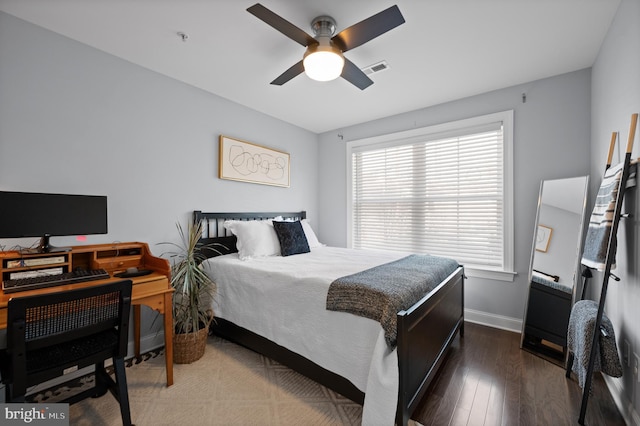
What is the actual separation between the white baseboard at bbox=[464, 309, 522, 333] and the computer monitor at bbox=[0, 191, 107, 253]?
12.3 feet

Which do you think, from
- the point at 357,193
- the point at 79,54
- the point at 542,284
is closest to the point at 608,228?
the point at 542,284

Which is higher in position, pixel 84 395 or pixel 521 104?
pixel 521 104

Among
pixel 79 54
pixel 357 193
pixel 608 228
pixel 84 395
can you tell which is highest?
pixel 79 54

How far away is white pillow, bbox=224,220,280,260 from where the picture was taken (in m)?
2.92

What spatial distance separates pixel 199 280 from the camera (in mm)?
2453

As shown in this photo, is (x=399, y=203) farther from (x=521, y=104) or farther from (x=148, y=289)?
(x=148, y=289)

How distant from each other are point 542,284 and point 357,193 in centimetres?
247

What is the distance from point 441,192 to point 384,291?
7.46 feet

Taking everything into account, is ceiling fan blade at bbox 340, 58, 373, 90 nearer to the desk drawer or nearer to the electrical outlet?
the desk drawer

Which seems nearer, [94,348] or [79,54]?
[94,348]

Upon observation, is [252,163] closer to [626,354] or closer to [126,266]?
[126,266]

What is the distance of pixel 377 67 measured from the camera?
2.54m

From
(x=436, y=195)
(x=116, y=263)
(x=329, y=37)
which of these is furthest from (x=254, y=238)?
(x=436, y=195)

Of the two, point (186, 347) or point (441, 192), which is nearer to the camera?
point (186, 347)
